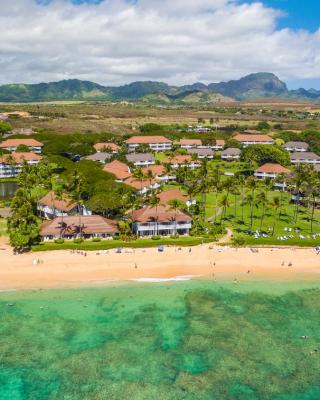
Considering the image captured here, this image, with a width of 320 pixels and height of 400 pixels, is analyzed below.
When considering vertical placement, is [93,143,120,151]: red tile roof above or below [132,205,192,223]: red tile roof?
above

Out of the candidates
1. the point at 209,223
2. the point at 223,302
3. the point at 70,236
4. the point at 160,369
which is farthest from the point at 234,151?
the point at 160,369

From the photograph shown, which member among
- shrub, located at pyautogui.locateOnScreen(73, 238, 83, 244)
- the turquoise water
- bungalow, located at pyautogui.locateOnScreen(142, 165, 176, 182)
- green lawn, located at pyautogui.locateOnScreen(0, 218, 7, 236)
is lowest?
the turquoise water

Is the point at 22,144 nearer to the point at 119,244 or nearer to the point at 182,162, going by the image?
the point at 182,162

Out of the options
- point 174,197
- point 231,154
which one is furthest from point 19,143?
point 174,197

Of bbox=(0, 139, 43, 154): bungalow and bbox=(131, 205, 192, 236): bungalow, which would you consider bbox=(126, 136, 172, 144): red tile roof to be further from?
bbox=(131, 205, 192, 236): bungalow

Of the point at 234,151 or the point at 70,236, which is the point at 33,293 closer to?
the point at 70,236

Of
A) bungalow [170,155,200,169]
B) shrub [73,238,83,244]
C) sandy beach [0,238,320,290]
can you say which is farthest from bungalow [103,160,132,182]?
sandy beach [0,238,320,290]

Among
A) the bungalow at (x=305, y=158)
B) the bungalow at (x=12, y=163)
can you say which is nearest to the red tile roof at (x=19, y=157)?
the bungalow at (x=12, y=163)
